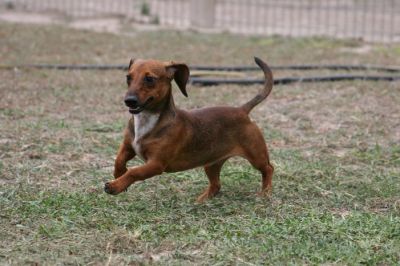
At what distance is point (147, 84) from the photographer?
4711 mm

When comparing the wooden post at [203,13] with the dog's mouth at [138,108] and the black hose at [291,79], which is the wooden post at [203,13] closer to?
the black hose at [291,79]

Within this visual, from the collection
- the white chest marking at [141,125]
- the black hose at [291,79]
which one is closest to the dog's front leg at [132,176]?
the white chest marking at [141,125]

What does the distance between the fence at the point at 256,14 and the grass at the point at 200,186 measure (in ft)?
13.1

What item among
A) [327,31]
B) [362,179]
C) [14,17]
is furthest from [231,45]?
[362,179]

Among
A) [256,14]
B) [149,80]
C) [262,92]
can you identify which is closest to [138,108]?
[149,80]

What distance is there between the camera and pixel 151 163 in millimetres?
4777

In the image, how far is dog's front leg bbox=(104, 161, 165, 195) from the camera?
457cm

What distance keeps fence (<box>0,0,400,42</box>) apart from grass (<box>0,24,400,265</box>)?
13.1 ft

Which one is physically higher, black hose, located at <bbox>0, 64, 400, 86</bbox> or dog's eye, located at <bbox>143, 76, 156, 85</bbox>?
dog's eye, located at <bbox>143, 76, 156, 85</bbox>

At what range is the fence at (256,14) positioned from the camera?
518 inches

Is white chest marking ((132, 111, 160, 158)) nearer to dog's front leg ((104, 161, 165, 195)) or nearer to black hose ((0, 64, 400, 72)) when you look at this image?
dog's front leg ((104, 161, 165, 195))

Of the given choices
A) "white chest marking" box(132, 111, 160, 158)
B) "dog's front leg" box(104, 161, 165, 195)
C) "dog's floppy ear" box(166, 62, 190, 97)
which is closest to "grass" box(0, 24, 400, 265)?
"dog's front leg" box(104, 161, 165, 195)

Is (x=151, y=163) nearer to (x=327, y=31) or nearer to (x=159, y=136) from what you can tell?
(x=159, y=136)

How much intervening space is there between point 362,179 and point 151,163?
163 centimetres
